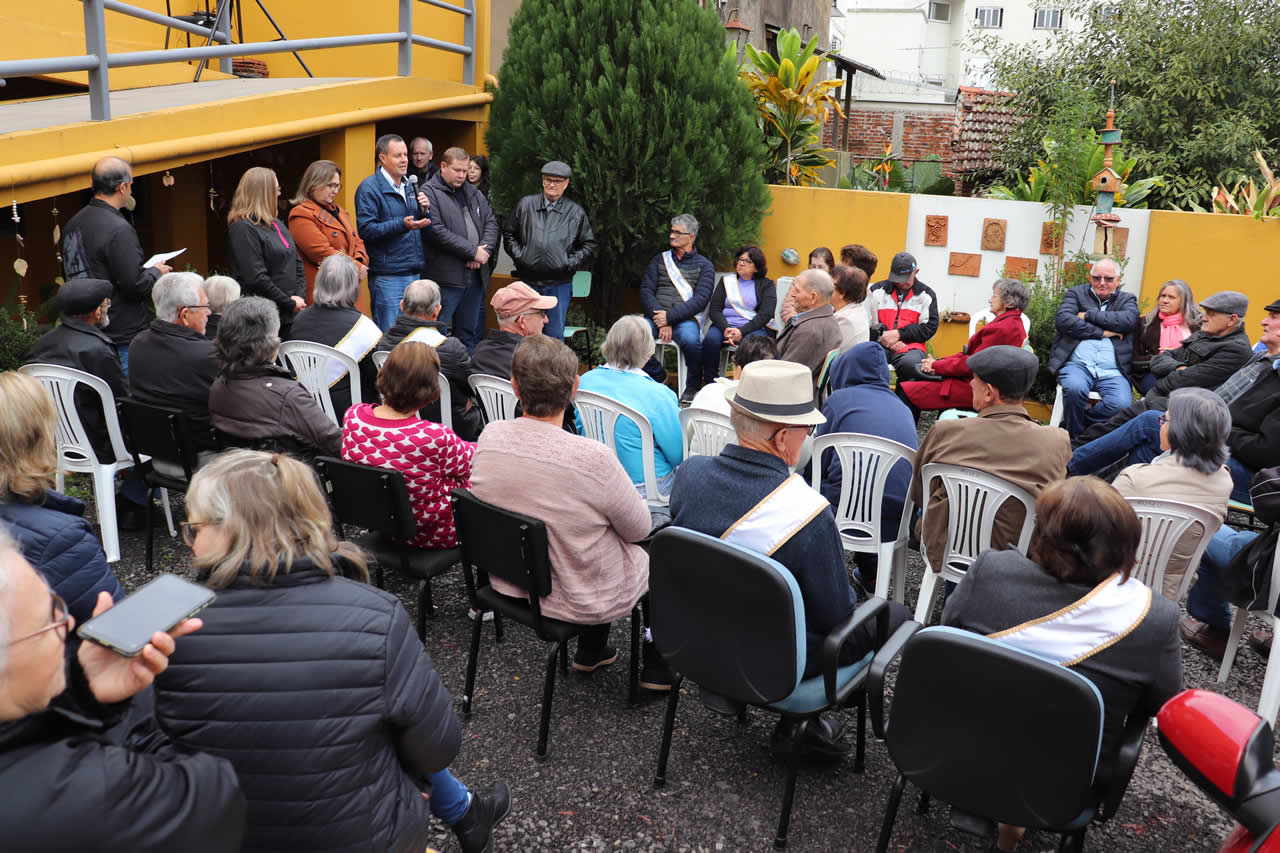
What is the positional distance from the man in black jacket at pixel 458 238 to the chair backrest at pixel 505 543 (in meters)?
4.32

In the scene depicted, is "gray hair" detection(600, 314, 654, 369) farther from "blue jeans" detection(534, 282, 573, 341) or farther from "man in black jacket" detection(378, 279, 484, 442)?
"blue jeans" detection(534, 282, 573, 341)

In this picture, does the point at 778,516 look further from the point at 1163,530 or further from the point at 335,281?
the point at 335,281

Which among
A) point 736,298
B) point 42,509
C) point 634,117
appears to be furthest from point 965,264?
point 42,509

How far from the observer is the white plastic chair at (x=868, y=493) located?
4.26 metres

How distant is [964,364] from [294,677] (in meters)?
5.14

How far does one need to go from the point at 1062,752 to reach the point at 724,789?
1.22m

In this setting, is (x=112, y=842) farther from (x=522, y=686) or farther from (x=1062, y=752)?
(x=522, y=686)

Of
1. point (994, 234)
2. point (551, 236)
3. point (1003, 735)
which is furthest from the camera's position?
point (994, 234)

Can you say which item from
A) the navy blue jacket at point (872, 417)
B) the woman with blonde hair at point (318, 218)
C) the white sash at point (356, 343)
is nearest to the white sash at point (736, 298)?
the woman with blonde hair at point (318, 218)

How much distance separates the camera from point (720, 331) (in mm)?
8195

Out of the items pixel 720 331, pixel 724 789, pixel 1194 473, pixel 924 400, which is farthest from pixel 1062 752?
pixel 720 331

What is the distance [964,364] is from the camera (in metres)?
6.22

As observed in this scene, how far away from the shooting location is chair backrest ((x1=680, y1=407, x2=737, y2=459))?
4664 millimetres

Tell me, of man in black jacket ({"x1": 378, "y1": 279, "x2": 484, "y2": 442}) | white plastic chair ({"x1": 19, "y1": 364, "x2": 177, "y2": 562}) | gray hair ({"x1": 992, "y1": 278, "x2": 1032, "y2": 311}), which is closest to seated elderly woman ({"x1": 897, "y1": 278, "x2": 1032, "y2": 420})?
gray hair ({"x1": 992, "y1": 278, "x2": 1032, "y2": 311})
